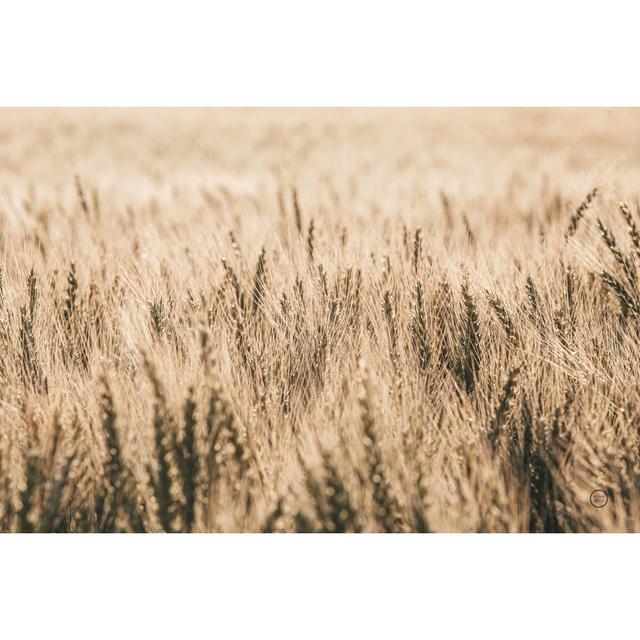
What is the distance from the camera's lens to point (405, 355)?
128cm

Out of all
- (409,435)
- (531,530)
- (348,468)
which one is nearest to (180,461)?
(348,468)

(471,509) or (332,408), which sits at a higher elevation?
(332,408)

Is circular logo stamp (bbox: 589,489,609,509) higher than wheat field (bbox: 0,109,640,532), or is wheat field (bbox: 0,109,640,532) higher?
wheat field (bbox: 0,109,640,532)

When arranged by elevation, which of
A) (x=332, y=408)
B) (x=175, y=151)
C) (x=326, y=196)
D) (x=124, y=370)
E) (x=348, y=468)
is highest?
(x=175, y=151)

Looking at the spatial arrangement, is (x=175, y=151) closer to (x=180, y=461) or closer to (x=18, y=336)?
(x=18, y=336)

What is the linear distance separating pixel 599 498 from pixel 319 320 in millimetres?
687

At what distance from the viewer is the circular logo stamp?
1.08 metres

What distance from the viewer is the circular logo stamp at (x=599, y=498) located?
3.55 ft

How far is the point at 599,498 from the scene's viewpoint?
109 cm

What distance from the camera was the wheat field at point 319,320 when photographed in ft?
3.34

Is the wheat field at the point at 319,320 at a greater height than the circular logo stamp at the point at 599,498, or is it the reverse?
the wheat field at the point at 319,320

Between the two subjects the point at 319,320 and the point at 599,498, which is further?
the point at 319,320

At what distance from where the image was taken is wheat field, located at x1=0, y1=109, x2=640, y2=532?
102cm

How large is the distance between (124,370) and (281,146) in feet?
3.06
